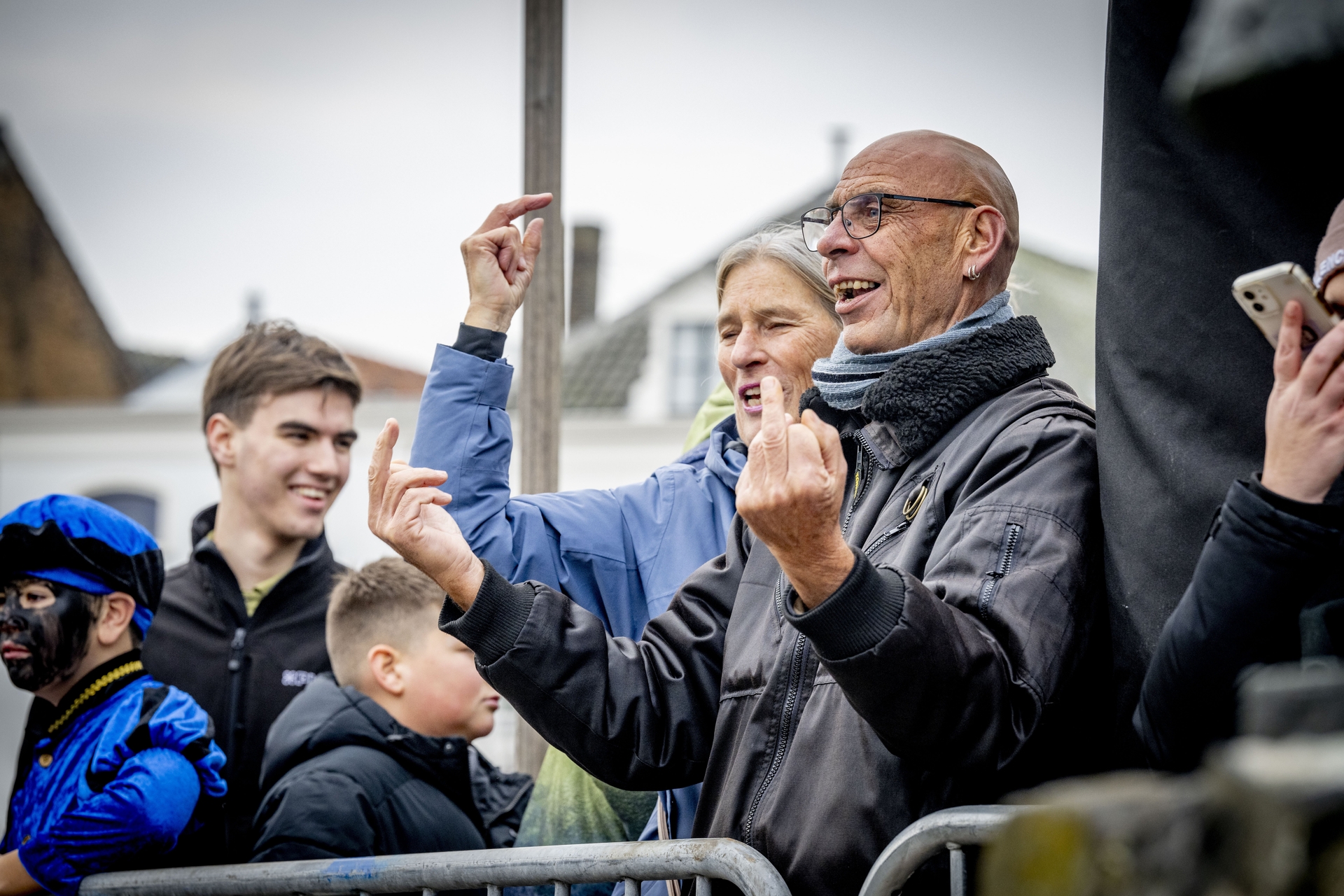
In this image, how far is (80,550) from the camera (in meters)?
3.39

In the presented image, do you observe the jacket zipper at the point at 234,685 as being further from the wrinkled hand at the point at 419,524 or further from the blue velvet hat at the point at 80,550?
the wrinkled hand at the point at 419,524

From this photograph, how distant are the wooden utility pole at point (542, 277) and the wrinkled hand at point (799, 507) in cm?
248

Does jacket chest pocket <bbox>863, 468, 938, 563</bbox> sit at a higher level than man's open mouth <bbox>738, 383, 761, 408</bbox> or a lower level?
lower

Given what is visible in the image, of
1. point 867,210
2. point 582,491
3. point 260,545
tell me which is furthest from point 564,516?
point 260,545

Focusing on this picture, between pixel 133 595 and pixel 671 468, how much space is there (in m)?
1.40

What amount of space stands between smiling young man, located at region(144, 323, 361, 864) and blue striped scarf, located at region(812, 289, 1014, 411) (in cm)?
210

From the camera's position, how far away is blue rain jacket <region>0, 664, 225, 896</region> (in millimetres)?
A: 2924

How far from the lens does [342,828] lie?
3.03 metres

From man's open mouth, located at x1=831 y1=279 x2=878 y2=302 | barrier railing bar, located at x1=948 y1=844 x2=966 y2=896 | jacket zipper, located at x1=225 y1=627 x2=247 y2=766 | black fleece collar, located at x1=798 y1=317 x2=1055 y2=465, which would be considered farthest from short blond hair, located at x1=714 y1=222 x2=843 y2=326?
jacket zipper, located at x1=225 y1=627 x2=247 y2=766

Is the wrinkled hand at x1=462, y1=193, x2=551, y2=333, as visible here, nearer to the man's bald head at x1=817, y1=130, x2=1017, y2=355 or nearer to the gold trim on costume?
the man's bald head at x1=817, y1=130, x2=1017, y2=355

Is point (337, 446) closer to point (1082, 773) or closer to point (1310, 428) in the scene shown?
point (1082, 773)

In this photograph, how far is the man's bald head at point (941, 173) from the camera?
8.77ft

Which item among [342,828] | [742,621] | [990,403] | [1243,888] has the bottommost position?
[342,828]

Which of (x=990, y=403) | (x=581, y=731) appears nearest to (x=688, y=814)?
(x=581, y=731)
